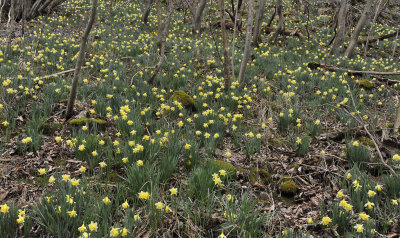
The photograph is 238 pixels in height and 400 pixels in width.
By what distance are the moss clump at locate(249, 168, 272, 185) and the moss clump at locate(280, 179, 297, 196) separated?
0.18 m

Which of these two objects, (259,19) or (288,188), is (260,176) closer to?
(288,188)

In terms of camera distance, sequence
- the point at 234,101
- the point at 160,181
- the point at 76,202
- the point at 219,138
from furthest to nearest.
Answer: the point at 234,101
the point at 219,138
the point at 160,181
the point at 76,202

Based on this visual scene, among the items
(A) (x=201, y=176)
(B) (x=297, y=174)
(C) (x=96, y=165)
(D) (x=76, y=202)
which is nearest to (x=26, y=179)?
(C) (x=96, y=165)

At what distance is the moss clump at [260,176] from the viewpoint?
2992 mm

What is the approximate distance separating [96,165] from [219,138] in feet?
4.88

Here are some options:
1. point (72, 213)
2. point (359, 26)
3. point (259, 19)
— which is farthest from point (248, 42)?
point (359, 26)

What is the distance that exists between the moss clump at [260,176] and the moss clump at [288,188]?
177 mm

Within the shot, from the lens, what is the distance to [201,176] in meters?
2.48

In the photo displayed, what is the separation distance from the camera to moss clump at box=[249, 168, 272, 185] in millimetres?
2992

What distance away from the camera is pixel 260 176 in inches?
120

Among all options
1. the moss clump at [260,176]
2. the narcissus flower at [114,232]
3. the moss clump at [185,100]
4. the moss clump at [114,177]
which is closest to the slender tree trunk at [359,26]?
the moss clump at [185,100]

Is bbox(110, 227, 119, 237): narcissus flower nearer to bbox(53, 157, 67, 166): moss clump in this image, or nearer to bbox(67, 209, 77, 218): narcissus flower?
bbox(67, 209, 77, 218): narcissus flower

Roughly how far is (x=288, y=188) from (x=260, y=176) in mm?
332

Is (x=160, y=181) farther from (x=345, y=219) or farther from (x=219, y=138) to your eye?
(x=345, y=219)
